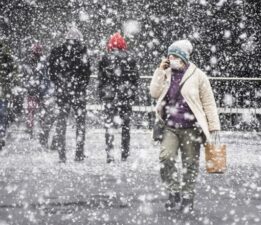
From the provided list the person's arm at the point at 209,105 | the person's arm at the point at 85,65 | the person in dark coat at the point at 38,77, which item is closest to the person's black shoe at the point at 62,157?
the person's arm at the point at 85,65

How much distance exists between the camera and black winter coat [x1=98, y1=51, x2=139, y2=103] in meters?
10.6

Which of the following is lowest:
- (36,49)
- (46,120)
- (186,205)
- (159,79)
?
(186,205)

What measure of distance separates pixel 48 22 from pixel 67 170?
34.5ft

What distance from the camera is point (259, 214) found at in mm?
7074

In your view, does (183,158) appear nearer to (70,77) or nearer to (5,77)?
(70,77)

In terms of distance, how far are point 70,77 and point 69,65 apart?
0.59ft

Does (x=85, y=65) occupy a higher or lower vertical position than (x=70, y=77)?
higher

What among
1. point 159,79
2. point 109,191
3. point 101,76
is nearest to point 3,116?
point 101,76

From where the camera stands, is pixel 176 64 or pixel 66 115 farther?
pixel 66 115

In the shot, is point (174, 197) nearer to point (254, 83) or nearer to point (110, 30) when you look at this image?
point (254, 83)

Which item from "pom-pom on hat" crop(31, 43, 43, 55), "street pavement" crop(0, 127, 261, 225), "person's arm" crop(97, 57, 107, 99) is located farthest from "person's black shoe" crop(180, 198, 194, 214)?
"pom-pom on hat" crop(31, 43, 43, 55)

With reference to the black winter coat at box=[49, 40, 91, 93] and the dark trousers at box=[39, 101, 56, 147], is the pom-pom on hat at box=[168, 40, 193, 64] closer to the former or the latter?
the black winter coat at box=[49, 40, 91, 93]

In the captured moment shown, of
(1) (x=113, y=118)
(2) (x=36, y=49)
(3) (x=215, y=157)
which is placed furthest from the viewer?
(2) (x=36, y=49)

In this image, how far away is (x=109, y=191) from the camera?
8.38 m
